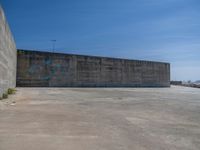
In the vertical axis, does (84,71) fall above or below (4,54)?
below

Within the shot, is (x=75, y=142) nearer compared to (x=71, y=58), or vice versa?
(x=75, y=142)

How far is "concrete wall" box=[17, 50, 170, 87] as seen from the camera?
20.8 meters

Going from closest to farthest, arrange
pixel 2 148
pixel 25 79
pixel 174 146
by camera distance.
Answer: pixel 2 148, pixel 174 146, pixel 25 79

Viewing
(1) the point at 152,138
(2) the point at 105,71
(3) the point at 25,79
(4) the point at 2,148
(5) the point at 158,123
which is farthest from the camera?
(2) the point at 105,71

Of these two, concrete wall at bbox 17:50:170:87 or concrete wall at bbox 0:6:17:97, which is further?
concrete wall at bbox 17:50:170:87

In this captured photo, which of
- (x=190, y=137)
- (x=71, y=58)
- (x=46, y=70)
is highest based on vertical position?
(x=71, y=58)

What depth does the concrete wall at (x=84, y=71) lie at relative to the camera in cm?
2084

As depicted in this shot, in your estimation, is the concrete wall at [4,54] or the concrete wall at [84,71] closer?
the concrete wall at [4,54]

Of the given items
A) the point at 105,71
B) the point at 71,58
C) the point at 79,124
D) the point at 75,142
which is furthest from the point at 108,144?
the point at 105,71

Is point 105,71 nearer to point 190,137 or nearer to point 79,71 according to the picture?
point 79,71

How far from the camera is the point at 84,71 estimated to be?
24.3 metres

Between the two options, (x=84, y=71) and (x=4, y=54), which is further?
(x=84, y=71)

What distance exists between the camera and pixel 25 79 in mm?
20422

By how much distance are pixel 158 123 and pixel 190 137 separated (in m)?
1.14
